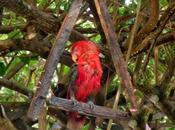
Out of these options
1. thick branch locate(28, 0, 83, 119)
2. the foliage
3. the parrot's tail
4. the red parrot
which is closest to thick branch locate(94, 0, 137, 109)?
thick branch locate(28, 0, 83, 119)

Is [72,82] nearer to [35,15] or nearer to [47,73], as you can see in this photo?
[35,15]

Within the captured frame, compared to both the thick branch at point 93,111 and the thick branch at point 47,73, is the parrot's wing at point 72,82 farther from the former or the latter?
the thick branch at point 47,73

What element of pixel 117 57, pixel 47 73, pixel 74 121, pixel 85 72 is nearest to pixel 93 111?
pixel 117 57

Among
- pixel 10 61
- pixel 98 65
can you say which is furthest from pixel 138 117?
pixel 10 61

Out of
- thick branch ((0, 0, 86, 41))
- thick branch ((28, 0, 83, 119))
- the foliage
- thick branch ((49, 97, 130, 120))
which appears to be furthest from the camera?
the foliage

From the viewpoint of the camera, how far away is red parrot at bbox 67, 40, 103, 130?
2.16m

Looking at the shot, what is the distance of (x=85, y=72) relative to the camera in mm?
2154

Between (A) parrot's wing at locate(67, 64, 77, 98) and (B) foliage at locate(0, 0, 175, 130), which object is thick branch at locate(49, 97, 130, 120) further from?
(A) parrot's wing at locate(67, 64, 77, 98)

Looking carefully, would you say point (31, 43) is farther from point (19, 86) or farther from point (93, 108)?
point (93, 108)

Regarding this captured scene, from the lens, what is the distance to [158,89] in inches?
80.0

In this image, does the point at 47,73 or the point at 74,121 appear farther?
the point at 74,121

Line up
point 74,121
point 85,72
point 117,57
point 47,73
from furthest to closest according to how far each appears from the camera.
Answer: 1. point 74,121
2. point 85,72
3. point 117,57
4. point 47,73

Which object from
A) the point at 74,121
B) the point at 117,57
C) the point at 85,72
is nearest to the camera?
the point at 117,57

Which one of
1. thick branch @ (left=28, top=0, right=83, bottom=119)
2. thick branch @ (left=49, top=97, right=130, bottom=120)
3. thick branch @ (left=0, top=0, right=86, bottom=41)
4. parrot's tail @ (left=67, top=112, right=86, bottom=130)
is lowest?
parrot's tail @ (left=67, top=112, right=86, bottom=130)
